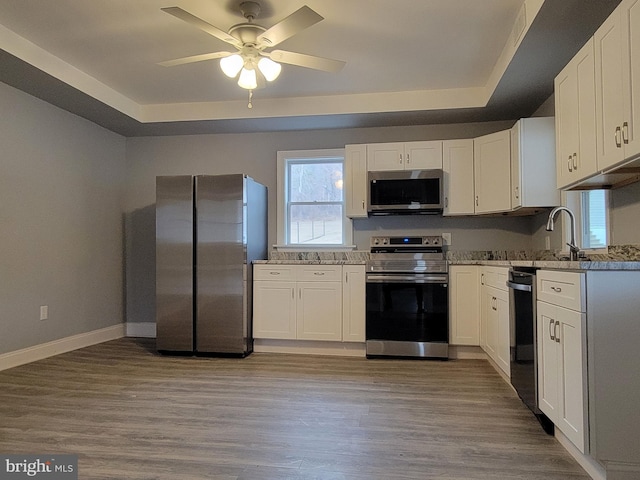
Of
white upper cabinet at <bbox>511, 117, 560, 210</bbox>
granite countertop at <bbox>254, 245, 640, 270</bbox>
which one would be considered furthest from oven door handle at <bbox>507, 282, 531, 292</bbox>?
white upper cabinet at <bbox>511, 117, 560, 210</bbox>

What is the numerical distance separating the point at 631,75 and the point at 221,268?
338 cm

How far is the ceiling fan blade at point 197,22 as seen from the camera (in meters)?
2.33

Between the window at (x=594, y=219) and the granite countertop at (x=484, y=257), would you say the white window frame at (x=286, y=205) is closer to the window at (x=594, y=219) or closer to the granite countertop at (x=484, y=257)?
the granite countertop at (x=484, y=257)

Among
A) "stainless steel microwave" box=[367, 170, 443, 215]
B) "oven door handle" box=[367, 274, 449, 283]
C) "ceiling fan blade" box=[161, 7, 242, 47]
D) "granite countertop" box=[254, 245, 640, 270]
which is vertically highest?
"ceiling fan blade" box=[161, 7, 242, 47]

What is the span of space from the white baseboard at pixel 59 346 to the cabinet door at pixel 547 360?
3997 mm

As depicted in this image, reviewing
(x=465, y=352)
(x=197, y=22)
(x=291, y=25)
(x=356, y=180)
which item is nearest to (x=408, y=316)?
(x=465, y=352)

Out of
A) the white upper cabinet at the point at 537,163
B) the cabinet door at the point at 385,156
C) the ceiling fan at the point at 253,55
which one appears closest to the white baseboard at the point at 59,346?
the ceiling fan at the point at 253,55

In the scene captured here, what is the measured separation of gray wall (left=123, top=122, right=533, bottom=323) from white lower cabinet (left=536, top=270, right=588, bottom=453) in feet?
7.53

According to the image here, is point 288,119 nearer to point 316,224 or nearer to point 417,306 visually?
point 316,224

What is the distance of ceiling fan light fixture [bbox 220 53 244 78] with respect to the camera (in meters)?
2.84

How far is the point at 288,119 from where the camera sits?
4.52m

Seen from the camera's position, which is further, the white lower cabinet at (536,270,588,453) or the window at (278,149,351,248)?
the window at (278,149,351,248)

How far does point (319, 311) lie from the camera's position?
425 cm

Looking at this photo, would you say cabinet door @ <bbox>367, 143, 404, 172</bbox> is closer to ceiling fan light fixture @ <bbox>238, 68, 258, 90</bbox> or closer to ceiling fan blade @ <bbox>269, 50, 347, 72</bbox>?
ceiling fan blade @ <bbox>269, 50, 347, 72</bbox>
